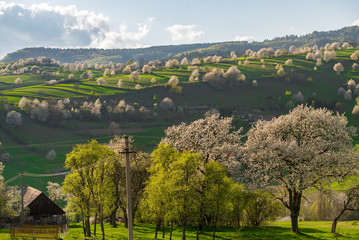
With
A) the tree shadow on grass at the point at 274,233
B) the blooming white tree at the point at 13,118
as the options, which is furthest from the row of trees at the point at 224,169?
the blooming white tree at the point at 13,118

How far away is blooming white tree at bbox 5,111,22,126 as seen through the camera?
145 m

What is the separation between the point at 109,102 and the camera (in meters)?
186

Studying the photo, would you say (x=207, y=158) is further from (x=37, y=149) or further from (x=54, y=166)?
(x=37, y=149)

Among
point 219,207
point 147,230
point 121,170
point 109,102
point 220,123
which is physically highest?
point 109,102

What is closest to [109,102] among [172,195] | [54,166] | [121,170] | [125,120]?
[125,120]

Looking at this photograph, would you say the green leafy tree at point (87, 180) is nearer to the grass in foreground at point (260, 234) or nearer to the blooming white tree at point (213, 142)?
the grass in foreground at point (260, 234)

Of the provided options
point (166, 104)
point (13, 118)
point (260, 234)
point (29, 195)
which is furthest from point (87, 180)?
point (166, 104)

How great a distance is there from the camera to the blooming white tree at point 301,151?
40.0m

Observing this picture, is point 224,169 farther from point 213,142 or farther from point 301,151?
point 301,151

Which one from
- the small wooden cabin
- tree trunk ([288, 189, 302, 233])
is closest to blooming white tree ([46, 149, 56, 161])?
the small wooden cabin

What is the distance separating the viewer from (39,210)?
59.9 meters

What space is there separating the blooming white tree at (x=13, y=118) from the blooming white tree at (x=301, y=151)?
127 m

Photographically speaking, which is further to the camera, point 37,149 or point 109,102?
point 109,102

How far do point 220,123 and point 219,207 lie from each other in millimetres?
13637
